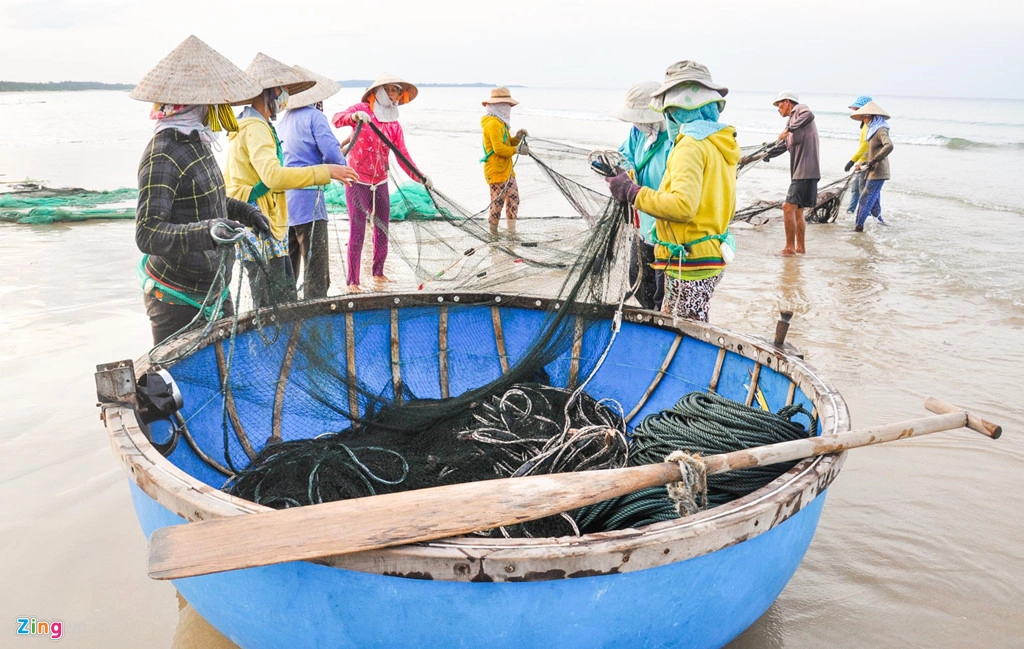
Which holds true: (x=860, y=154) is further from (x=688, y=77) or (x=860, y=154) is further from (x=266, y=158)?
(x=266, y=158)

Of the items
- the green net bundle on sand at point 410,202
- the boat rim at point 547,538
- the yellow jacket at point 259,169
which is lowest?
the boat rim at point 547,538

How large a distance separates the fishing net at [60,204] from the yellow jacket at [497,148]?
5.75 meters

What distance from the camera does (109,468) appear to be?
147 inches

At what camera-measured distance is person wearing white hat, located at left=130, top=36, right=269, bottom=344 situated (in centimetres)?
302

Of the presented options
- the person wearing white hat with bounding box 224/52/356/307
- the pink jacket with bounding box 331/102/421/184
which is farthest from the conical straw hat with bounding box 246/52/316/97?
the pink jacket with bounding box 331/102/421/184

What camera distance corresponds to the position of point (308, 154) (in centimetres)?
553

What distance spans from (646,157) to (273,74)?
94.9 inches

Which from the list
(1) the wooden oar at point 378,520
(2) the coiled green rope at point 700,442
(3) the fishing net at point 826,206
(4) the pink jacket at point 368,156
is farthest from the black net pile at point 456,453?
(3) the fishing net at point 826,206

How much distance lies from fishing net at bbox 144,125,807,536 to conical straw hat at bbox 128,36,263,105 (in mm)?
754

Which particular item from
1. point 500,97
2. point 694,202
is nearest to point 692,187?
point 694,202

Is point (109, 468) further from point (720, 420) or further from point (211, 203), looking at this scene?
point (720, 420)

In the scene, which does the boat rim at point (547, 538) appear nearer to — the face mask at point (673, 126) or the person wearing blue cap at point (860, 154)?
the face mask at point (673, 126)

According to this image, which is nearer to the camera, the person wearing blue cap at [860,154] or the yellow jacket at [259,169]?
the yellow jacket at [259,169]

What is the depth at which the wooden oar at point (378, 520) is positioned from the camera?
178 cm
